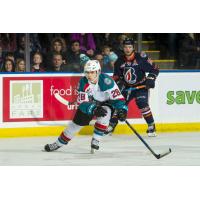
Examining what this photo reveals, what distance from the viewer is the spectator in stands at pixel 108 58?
38.1 ft

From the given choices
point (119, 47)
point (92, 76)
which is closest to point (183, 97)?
point (119, 47)

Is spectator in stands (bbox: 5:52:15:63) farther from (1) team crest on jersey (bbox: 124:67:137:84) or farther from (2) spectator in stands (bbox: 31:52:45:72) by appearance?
(1) team crest on jersey (bbox: 124:67:137:84)

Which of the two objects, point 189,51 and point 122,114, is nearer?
point 122,114

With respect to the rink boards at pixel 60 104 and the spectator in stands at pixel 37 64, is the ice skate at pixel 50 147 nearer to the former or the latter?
the rink boards at pixel 60 104

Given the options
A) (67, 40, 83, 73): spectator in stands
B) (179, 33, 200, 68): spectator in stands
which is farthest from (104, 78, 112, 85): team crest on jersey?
(179, 33, 200, 68): spectator in stands

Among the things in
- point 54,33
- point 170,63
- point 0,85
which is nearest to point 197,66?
point 170,63

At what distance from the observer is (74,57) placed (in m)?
11.6

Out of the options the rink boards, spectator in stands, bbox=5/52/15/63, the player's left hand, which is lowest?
the rink boards

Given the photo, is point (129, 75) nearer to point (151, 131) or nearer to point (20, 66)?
point (151, 131)

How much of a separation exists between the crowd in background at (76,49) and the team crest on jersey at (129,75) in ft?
1.65

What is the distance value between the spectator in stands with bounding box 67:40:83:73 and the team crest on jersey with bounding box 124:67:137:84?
0.63 m

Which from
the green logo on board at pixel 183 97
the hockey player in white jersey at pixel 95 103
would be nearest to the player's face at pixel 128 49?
the green logo on board at pixel 183 97

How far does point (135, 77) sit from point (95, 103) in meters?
1.58

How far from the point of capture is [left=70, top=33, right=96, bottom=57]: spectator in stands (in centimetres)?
1191
